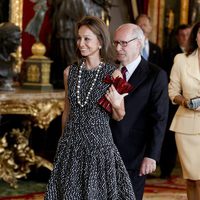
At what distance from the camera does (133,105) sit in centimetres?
382

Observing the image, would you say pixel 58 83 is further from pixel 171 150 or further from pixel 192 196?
pixel 192 196

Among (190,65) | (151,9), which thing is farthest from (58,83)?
(151,9)

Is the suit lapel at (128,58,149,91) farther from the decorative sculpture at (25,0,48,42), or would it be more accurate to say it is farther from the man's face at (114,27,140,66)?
the decorative sculpture at (25,0,48,42)

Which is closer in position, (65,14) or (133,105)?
(133,105)

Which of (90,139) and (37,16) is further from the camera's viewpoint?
(37,16)

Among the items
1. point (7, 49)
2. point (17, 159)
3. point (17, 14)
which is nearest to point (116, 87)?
point (7, 49)

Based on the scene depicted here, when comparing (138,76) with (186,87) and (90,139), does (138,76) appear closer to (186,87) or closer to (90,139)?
(90,139)

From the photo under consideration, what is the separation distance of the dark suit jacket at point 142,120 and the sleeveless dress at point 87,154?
0.23m

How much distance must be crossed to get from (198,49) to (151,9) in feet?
A: 15.3

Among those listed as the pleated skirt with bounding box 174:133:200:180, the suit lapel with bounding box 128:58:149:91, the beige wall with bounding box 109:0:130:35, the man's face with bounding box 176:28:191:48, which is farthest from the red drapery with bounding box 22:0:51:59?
the suit lapel with bounding box 128:58:149:91

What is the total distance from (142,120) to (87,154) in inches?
19.5

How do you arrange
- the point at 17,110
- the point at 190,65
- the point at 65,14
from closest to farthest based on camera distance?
the point at 190,65, the point at 17,110, the point at 65,14

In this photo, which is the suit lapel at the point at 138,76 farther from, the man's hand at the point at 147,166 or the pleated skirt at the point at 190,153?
the pleated skirt at the point at 190,153

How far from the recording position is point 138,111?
12.6 ft
